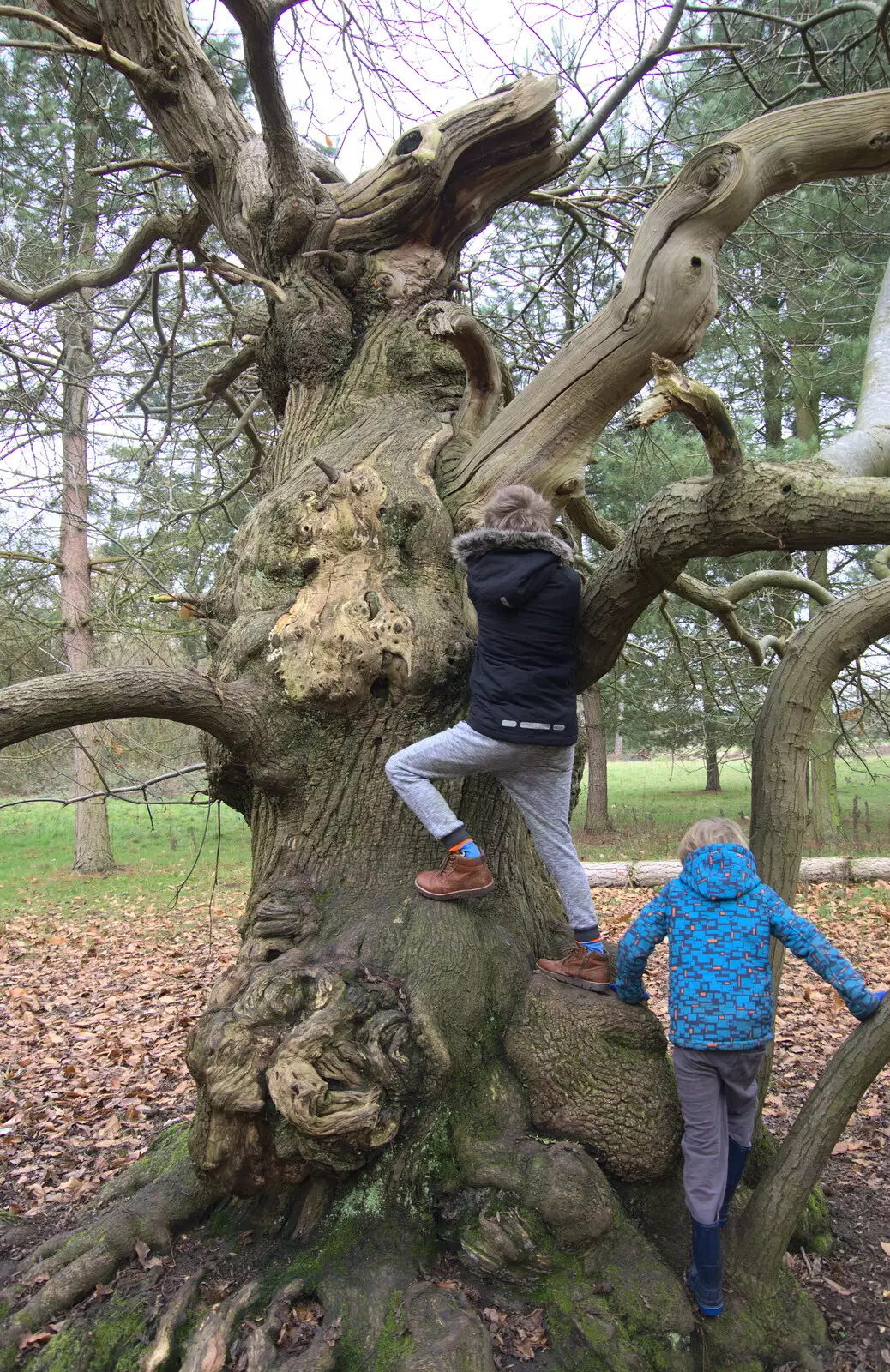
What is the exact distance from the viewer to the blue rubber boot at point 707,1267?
2543 millimetres

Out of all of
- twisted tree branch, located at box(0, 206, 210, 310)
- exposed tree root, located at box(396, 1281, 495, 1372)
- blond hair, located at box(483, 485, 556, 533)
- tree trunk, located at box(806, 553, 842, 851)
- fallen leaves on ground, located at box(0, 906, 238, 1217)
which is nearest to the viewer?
exposed tree root, located at box(396, 1281, 495, 1372)

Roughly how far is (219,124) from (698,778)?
24.7 m

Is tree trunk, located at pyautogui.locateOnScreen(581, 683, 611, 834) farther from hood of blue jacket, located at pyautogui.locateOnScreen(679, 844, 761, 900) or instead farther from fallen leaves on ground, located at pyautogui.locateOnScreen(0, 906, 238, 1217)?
hood of blue jacket, located at pyautogui.locateOnScreen(679, 844, 761, 900)

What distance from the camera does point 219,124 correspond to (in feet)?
15.5

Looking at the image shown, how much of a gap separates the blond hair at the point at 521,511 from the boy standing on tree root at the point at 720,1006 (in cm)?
129

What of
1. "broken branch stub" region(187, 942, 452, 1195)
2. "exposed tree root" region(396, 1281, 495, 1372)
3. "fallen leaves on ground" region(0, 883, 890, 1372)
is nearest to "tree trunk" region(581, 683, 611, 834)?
"fallen leaves on ground" region(0, 883, 890, 1372)

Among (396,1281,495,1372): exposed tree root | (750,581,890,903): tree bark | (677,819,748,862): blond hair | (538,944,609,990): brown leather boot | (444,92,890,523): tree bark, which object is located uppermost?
(444,92,890,523): tree bark

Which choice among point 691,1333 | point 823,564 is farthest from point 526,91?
point 823,564

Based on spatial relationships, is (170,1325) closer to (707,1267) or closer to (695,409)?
(707,1267)

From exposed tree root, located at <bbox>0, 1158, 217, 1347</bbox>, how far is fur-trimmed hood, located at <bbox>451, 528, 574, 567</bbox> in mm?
2439

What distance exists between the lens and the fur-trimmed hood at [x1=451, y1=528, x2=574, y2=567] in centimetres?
306

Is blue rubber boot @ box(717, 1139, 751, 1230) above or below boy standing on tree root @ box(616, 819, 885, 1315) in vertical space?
below

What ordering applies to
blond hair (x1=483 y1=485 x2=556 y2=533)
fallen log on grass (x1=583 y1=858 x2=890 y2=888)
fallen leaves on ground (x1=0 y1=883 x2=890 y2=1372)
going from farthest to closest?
1. fallen log on grass (x1=583 y1=858 x2=890 y2=888)
2. blond hair (x1=483 y1=485 x2=556 y2=533)
3. fallen leaves on ground (x1=0 y1=883 x2=890 y2=1372)

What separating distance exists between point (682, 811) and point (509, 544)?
15.8 metres
